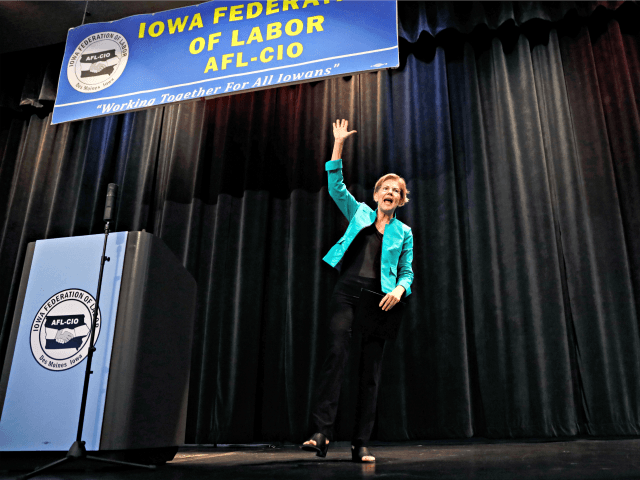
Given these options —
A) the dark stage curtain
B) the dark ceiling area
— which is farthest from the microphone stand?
the dark ceiling area

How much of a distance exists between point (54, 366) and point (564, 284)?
105 inches

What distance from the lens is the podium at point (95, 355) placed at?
1430mm

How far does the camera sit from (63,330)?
1.54m

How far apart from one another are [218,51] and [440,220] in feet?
5.55

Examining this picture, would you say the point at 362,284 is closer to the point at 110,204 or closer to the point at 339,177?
the point at 339,177

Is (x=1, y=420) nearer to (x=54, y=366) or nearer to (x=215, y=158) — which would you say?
(x=54, y=366)

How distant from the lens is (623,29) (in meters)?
3.31

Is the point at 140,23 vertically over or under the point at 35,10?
under

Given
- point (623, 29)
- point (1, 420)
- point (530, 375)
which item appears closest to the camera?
point (1, 420)

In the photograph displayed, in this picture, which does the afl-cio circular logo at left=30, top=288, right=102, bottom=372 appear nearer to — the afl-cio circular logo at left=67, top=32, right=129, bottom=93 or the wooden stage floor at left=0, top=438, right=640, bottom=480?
the wooden stage floor at left=0, top=438, right=640, bottom=480

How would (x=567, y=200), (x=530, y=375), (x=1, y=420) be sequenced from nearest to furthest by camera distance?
1. (x=1, y=420)
2. (x=530, y=375)
3. (x=567, y=200)

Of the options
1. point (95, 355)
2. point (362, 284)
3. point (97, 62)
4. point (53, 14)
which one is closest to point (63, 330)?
point (95, 355)

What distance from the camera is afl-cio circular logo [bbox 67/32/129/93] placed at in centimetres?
304

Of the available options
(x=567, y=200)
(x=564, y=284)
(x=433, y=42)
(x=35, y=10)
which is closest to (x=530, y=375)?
(x=564, y=284)
